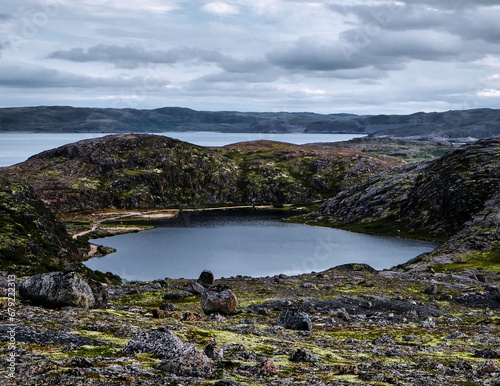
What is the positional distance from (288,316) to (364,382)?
21231mm

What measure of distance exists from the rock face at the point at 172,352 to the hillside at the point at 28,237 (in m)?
72.0

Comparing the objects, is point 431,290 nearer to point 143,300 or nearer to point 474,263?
point 143,300

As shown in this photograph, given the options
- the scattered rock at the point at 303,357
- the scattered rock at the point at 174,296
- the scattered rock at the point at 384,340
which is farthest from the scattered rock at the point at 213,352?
the scattered rock at the point at 174,296

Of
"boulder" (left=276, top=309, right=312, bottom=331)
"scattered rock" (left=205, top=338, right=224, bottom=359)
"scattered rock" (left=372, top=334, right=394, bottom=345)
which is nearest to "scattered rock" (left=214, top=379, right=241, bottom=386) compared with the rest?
"scattered rock" (left=205, top=338, right=224, bottom=359)

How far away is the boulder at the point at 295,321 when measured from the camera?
1789 inches

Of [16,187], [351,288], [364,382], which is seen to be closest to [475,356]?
[364,382]

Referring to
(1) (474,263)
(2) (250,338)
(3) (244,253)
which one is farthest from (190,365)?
(3) (244,253)

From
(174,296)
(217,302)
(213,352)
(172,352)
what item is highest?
(172,352)

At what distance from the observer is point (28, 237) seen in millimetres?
120188

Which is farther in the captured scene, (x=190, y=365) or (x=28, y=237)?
(x=28, y=237)

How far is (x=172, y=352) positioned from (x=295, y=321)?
19.8 metres

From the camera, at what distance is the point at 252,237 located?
190250mm

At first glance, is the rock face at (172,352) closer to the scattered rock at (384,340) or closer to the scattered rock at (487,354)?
the scattered rock at (384,340)

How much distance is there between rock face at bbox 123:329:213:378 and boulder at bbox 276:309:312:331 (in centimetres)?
1867
